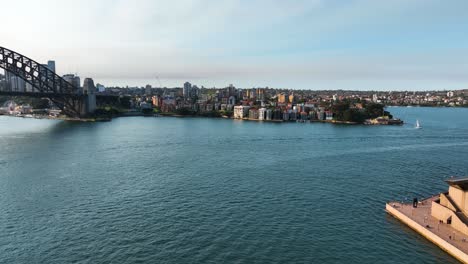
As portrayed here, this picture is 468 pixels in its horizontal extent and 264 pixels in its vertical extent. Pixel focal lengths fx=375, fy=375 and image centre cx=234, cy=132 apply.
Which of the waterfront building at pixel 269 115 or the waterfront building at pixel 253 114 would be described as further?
the waterfront building at pixel 253 114

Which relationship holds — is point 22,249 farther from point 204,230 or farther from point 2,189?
point 2,189

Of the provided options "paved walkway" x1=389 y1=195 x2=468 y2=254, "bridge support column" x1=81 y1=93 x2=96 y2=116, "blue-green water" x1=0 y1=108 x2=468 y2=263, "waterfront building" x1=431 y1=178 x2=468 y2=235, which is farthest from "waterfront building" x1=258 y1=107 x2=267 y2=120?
"waterfront building" x1=431 y1=178 x2=468 y2=235

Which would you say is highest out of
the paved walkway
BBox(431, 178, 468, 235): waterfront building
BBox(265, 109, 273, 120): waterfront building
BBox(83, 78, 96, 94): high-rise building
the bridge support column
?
BBox(83, 78, 96, 94): high-rise building

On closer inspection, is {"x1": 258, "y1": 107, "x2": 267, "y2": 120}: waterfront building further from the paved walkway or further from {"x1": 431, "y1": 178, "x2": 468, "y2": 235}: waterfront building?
{"x1": 431, "y1": 178, "x2": 468, "y2": 235}: waterfront building

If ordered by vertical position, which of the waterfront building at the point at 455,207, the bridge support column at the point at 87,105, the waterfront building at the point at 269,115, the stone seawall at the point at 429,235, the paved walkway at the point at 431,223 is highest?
the bridge support column at the point at 87,105

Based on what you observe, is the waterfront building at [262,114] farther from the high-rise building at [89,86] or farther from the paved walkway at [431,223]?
the paved walkway at [431,223]

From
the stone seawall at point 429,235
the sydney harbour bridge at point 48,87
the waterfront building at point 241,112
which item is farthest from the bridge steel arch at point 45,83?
the stone seawall at point 429,235

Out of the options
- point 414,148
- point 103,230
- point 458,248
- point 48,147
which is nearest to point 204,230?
point 103,230
